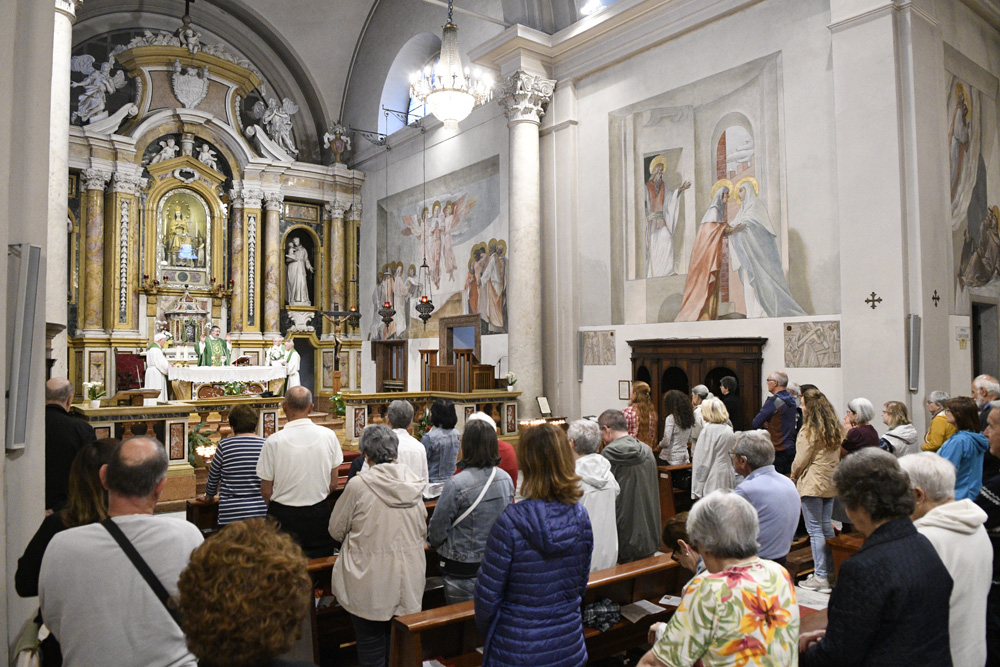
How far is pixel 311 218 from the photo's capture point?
62.8ft

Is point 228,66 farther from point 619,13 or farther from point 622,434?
point 622,434

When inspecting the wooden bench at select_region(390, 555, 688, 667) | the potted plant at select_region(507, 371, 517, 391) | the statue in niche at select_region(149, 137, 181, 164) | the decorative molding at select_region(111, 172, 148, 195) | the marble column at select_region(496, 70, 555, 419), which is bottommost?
the wooden bench at select_region(390, 555, 688, 667)

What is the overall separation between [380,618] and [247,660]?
219 cm

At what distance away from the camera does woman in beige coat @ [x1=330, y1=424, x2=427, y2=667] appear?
3723mm

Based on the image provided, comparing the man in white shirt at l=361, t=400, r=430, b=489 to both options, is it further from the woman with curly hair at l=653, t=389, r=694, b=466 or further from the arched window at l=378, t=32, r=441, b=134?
the arched window at l=378, t=32, r=441, b=134

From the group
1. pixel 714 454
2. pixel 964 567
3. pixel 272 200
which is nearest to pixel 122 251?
pixel 272 200

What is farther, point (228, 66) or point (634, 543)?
point (228, 66)

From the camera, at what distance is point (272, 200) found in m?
18.2

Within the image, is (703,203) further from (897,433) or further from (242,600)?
(242,600)

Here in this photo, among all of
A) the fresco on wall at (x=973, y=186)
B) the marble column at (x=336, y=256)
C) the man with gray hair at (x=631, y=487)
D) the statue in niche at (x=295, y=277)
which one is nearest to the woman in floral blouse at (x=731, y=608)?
the man with gray hair at (x=631, y=487)

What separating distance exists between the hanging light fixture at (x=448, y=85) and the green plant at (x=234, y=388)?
258 inches

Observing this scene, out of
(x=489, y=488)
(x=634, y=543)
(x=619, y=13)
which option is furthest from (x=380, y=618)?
(x=619, y=13)

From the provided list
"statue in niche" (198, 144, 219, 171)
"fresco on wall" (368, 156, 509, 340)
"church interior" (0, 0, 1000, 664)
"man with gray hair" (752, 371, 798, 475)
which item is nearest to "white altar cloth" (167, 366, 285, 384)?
"church interior" (0, 0, 1000, 664)

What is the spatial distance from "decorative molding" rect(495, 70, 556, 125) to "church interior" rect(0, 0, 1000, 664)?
0.15ft
